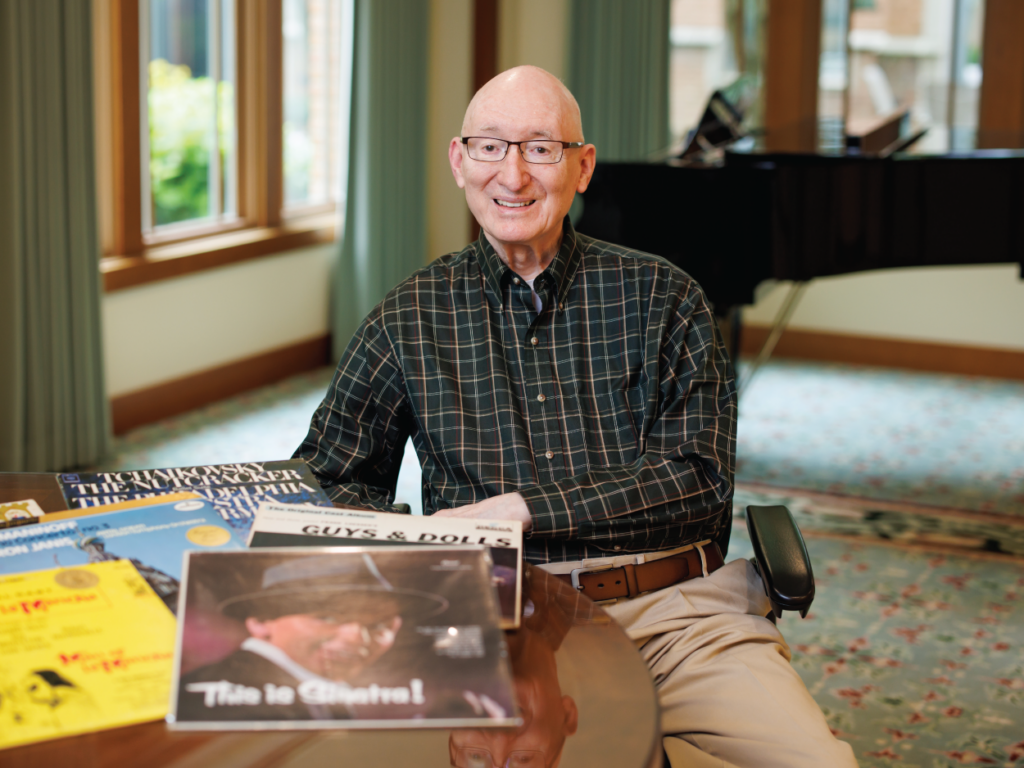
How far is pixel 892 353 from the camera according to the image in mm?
5285

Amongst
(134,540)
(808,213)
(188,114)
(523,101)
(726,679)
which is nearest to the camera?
(134,540)

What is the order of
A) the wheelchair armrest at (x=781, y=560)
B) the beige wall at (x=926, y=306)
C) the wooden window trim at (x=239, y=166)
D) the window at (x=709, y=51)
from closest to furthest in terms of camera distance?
the wheelchair armrest at (x=781, y=560) → the wooden window trim at (x=239, y=166) → the beige wall at (x=926, y=306) → the window at (x=709, y=51)

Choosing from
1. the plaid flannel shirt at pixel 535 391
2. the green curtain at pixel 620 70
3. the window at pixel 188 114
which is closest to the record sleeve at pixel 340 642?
the plaid flannel shirt at pixel 535 391

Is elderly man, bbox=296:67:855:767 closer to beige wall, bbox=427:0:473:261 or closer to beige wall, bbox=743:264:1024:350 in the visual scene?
beige wall, bbox=743:264:1024:350

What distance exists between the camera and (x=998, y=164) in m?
3.27

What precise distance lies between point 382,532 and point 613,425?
575mm

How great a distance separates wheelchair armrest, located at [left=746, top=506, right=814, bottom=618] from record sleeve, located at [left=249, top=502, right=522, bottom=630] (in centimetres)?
40

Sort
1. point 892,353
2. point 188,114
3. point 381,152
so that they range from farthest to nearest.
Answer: point 892,353, point 381,152, point 188,114

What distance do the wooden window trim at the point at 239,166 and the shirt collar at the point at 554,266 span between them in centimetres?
250

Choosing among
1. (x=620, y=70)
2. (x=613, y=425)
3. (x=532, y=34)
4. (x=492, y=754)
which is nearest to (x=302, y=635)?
(x=492, y=754)

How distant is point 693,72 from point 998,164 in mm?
2616

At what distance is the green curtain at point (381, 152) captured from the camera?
16.0ft

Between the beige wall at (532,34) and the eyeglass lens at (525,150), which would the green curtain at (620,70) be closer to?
the beige wall at (532,34)

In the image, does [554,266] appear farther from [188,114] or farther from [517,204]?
[188,114]
